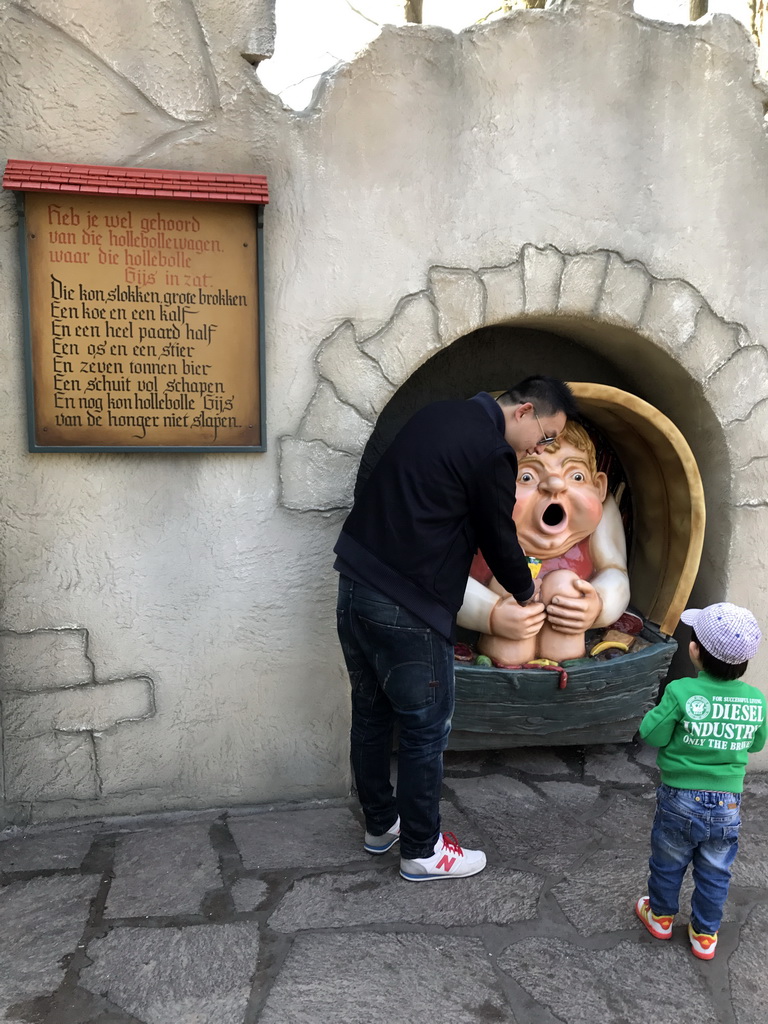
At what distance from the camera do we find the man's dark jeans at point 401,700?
232 centimetres

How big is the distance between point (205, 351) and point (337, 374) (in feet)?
1.53

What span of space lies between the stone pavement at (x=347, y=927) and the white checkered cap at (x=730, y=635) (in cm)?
91

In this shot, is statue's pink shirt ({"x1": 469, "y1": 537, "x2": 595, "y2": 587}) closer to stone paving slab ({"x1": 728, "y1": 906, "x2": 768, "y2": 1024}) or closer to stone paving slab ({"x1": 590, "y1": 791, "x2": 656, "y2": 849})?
stone paving slab ({"x1": 590, "y1": 791, "x2": 656, "y2": 849})

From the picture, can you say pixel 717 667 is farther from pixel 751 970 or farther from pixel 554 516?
pixel 554 516

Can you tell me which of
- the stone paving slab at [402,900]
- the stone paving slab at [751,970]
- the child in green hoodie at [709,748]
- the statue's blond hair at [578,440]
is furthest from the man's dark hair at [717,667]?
the statue's blond hair at [578,440]

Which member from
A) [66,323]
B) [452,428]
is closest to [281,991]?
[452,428]

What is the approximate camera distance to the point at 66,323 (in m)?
2.56

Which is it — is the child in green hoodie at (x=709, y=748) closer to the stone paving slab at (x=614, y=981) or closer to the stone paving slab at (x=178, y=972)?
the stone paving slab at (x=614, y=981)

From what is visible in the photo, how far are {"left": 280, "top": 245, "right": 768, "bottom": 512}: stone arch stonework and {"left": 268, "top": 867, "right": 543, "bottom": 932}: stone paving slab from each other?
127 centimetres

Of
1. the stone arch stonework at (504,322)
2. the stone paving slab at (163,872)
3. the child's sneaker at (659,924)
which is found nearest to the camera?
the child's sneaker at (659,924)

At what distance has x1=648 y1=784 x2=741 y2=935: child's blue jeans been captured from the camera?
211 cm

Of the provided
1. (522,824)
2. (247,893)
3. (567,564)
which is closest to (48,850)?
(247,893)

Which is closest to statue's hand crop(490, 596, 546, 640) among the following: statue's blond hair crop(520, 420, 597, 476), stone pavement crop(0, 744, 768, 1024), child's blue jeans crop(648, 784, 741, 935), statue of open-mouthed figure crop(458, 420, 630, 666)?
statue of open-mouthed figure crop(458, 420, 630, 666)

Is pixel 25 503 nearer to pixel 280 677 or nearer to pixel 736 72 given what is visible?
pixel 280 677
